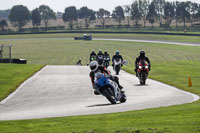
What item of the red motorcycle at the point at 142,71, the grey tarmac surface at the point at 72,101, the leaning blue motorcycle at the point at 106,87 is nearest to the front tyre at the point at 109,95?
the leaning blue motorcycle at the point at 106,87

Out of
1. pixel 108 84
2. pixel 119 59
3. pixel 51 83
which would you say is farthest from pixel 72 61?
pixel 108 84

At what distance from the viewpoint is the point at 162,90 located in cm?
2067

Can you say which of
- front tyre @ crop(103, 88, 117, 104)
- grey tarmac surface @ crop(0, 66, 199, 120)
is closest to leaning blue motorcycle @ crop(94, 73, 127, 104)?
front tyre @ crop(103, 88, 117, 104)

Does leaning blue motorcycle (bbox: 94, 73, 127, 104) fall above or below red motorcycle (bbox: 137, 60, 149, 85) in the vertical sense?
above

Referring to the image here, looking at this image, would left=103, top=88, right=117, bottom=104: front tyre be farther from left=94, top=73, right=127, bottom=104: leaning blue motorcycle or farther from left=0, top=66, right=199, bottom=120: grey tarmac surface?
left=0, top=66, right=199, bottom=120: grey tarmac surface

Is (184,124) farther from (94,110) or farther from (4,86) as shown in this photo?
(4,86)

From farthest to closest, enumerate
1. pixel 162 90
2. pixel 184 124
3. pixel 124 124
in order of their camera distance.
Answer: pixel 162 90 < pixel 124 124 < pixel 184 124

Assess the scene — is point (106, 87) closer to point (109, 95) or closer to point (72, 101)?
point (109, 95)

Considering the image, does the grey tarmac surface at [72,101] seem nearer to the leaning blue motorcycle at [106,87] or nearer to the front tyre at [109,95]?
the front tyre at [109,95]

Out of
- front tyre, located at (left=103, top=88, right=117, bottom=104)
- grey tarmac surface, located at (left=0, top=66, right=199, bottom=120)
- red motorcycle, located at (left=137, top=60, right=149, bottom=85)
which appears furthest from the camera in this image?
red motorcycle, located at (left=137, top=60, right=149, bottom=85)

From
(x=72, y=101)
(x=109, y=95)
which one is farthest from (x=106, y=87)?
(x=72, y=101)

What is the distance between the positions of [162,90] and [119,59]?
41.7 feet

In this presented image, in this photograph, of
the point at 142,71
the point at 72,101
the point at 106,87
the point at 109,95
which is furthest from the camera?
the point at 142,71

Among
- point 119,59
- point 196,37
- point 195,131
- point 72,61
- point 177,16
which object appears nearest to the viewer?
point 195,131
